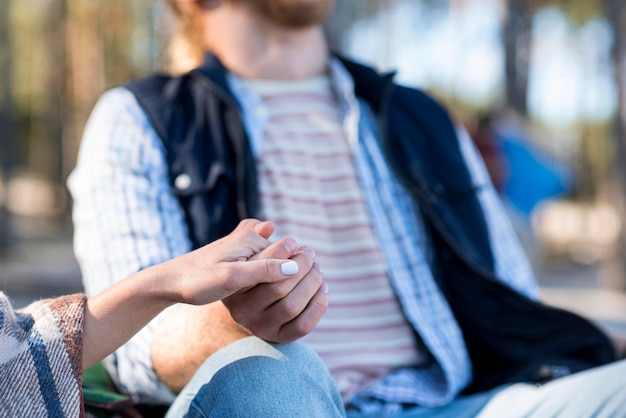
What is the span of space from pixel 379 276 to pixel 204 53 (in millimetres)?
973

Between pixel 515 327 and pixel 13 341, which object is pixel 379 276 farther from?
pixel 13 341

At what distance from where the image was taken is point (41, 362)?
1436 mm

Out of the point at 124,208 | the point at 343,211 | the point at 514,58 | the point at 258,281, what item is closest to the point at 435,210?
the point at 343,211

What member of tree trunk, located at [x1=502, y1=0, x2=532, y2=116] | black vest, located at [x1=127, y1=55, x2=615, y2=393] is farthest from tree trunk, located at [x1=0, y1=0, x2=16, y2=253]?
black vest, located at [x1=127, y1=55, x2=615, y2=393]

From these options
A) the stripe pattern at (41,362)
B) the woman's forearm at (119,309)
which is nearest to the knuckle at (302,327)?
the woman's forearm at (119,309)

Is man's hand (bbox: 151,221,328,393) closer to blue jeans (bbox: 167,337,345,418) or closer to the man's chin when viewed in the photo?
blue jeans (bbox: 167,337,345,418)

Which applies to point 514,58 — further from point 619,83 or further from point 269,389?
point 269,389

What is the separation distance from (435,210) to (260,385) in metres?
1.12

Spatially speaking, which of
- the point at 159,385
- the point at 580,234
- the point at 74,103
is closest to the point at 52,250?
the point at 74,103

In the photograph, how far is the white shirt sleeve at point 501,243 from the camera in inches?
109

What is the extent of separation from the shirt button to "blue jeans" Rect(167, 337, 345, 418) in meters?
0.75

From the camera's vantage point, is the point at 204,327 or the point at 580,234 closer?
the point at 204,327

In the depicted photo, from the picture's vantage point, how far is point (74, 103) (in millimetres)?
22516

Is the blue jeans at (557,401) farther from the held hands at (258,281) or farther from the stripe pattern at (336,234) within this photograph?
the held hands at (258,281)
